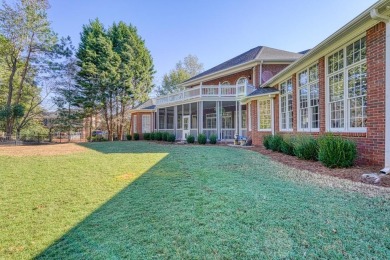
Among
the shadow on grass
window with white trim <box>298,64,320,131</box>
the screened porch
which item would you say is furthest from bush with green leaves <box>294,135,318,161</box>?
the screened porch

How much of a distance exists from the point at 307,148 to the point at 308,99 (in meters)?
2.57

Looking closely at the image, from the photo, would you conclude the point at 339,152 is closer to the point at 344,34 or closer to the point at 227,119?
the point at 344,34

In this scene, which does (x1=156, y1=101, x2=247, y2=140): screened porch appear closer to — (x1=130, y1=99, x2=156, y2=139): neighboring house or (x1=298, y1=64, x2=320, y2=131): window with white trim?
(x1=130, y1=99, x2=156, y2=139): neighboring house

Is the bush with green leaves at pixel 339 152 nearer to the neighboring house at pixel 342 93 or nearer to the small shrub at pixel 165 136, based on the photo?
the neighboring house at pixel 342 93

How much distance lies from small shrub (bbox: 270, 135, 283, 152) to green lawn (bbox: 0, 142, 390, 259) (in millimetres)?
4259

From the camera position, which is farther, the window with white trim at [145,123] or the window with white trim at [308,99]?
the window with white trim at [145,123]

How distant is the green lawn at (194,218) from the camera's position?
2.31 m

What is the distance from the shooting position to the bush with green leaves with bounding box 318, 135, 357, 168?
18.4ft

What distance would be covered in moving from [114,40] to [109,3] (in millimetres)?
10896

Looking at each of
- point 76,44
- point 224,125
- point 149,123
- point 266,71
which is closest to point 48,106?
point 76,44

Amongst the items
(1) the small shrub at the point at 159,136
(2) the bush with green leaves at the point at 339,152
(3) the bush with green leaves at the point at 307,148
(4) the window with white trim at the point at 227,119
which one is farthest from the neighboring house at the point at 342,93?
(1) the small shrub at the point at 159,136

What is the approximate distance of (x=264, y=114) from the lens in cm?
1299

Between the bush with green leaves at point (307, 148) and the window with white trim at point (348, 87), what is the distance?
34.1 inches

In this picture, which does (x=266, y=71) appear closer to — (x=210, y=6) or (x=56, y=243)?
(x=210, y=6)
